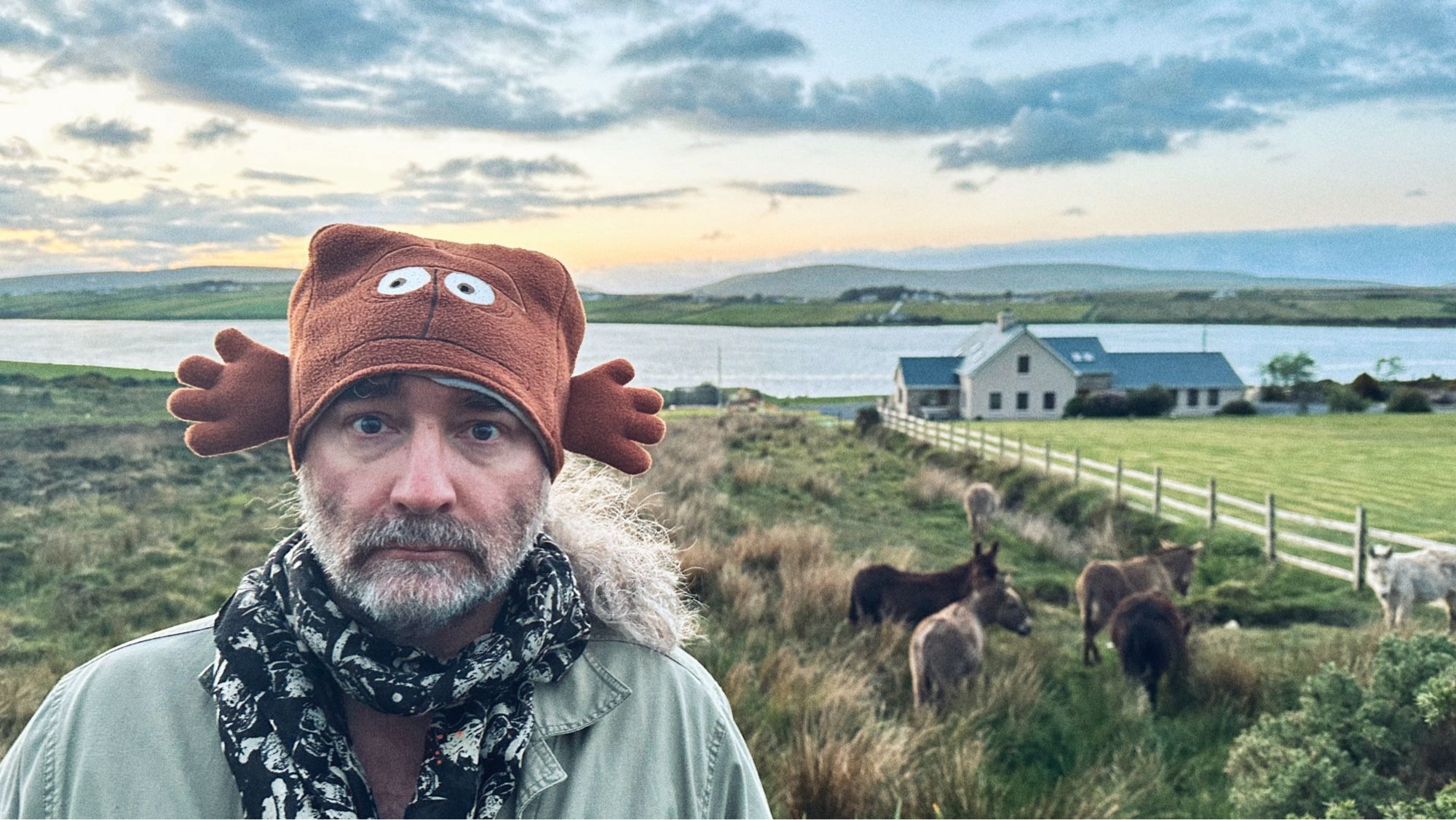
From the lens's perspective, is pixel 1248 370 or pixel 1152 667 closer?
pixel 1152 667

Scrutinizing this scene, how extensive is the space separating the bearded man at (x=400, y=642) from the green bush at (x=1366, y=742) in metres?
3.13

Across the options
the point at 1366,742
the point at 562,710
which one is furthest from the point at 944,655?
the point at 562,710

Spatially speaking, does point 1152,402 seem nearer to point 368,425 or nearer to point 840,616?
point 840,616

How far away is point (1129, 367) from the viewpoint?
1659 centimetres

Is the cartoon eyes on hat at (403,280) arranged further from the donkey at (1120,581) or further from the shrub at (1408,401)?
the shrub at (1408,401)

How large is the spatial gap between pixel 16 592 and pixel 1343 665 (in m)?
8.63

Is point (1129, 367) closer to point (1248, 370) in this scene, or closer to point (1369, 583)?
point (1248, 370)

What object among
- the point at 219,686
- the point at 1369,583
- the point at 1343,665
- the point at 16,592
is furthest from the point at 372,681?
the point at 16,592

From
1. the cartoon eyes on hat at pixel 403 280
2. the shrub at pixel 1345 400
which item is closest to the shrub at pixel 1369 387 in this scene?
the shrub at pixel 1345 400

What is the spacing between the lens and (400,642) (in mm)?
1661

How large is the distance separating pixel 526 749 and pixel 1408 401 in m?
7.42

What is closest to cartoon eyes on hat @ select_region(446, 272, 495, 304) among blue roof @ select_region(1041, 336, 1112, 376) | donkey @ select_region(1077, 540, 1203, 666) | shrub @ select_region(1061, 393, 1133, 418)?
donkey @ select_region(1077, 540, 1203, 666)

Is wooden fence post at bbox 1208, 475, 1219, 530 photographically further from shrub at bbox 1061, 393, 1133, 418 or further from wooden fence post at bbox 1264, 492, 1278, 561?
shrub at bbox 1061, 393, 1133, 418

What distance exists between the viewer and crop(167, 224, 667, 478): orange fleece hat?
5.32 ft
